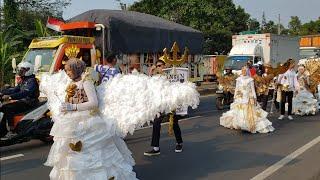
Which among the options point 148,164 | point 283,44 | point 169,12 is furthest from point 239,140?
point 169,12

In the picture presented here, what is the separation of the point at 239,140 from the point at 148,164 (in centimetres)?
333

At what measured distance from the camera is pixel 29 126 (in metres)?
9.22

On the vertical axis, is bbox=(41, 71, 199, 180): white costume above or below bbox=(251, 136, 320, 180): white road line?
above

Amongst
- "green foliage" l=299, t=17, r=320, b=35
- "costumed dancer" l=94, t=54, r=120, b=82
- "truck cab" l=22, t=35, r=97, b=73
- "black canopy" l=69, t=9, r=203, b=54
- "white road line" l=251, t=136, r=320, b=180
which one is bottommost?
"white road line" l=251, t=136, r=320, b=180

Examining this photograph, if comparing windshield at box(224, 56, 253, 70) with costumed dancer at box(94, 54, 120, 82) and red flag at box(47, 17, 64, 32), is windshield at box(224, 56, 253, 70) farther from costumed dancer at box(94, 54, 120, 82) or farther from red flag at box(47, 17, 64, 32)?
costumed dancer at box(94, 54, 120, 82)

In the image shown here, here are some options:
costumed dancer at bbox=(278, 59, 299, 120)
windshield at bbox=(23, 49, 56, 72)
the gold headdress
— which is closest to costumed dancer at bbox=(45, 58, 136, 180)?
windshield at bbox=(23, 49, 56, 72)

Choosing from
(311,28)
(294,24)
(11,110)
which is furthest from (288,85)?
(294,24)

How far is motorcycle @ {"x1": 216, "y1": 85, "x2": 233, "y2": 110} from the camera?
17453 mm

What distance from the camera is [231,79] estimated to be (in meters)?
17.2

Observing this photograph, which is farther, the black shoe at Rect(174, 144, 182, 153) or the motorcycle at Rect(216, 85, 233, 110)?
the motorcycle at Rect(216, 85, 233, 110)

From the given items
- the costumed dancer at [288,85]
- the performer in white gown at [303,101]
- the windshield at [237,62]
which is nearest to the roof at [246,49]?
the windshield at [237,62]

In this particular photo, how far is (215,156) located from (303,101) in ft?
26.5

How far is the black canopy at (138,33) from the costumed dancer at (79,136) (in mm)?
9079

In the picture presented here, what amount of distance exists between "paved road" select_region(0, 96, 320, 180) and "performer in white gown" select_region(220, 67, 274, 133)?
0.26 m
